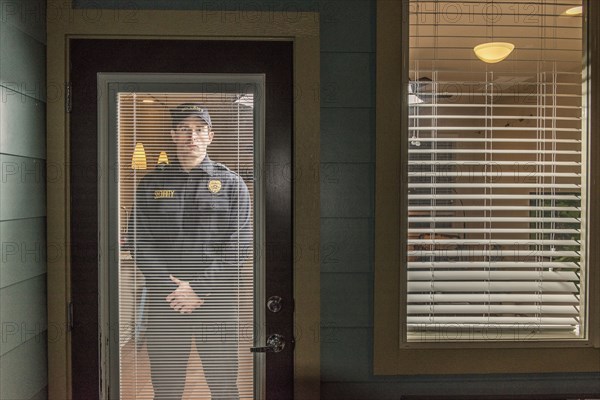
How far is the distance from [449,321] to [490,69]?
954 millimetres

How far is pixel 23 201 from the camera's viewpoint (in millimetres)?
1626

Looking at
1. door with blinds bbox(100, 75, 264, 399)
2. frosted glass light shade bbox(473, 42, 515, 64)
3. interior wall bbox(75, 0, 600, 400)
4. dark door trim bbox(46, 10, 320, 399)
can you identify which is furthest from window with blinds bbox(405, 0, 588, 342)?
door with blinds bbox(100, 75, 264, 399)

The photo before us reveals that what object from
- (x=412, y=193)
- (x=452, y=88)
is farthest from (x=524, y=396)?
(x=452, y=88)

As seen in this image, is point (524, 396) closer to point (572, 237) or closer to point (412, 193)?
point (572, 237)

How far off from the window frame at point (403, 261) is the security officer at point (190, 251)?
0.52 metres

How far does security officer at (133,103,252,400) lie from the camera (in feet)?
5.99

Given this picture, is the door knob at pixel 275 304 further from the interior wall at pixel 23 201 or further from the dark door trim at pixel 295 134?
the interior wall at pixel 23 201

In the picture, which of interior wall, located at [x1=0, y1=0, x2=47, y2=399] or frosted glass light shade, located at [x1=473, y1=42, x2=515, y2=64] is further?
frosted glass light shade, located at [x1=473, y1=42, x2=515, y2=64]

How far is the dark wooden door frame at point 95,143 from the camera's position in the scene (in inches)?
70.8

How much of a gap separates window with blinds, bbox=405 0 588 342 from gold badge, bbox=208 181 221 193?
28.2 inches

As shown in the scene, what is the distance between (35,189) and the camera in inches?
67.0

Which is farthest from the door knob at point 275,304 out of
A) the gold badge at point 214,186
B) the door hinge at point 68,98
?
the door hinge at point 68,98

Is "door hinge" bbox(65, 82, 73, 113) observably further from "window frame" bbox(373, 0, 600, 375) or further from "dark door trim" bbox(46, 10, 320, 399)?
"window frame" bbox(373, 0, 600, 375)

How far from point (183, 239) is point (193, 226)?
0.20ft
